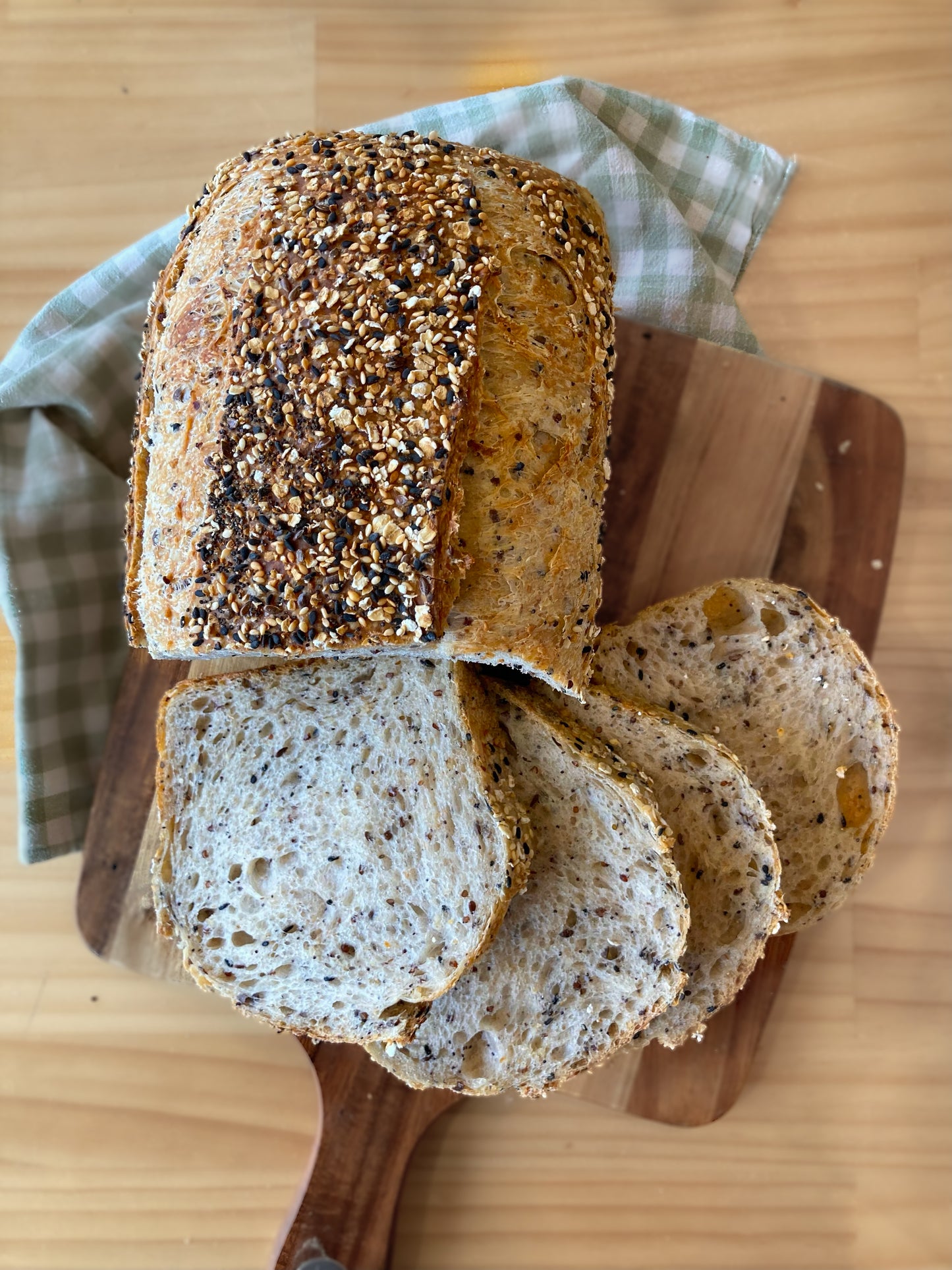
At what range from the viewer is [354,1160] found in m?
2.04

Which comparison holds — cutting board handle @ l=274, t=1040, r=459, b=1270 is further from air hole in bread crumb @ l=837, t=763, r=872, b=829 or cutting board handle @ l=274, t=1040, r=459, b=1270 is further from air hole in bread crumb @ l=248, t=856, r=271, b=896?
air hole in bread crumb @ l=837, t=763, r=872, b=829

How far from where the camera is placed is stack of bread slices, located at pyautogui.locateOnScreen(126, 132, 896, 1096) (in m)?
1.43

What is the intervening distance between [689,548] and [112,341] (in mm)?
1328

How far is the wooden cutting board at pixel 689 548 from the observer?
2.04 meters

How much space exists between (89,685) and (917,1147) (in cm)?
220

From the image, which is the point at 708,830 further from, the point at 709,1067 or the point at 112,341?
the point at 112,341

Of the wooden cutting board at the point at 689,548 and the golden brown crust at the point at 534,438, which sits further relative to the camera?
the wooden cutting board at the point at 689,548

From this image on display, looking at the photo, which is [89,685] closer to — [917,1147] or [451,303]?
[451,303]

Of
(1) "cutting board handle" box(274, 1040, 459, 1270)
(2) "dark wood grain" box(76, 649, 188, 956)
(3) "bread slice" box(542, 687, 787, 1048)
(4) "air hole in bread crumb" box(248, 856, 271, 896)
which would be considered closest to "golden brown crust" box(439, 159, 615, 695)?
(3) "bread slice" box(542, 687, 787, 1048)

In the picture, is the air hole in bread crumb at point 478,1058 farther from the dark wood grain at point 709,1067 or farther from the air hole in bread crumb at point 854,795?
the air hole in bread crumb at point 854,795

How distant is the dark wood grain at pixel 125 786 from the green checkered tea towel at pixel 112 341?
7 cm

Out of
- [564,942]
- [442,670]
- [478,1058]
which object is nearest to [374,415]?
[442,670]

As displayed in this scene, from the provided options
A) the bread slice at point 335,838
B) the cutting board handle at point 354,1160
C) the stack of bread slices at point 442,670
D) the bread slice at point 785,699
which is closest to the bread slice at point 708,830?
the stack of bread slices at point 442,670

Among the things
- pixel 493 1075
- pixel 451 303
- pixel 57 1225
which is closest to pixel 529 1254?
pixel 493 1075
